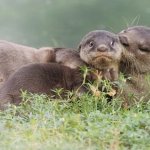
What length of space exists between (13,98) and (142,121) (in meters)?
1.68

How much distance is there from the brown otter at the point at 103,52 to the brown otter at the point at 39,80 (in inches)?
8.4

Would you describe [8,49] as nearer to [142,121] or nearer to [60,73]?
[60,73]

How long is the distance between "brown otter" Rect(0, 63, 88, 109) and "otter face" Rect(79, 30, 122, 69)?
0.68ft

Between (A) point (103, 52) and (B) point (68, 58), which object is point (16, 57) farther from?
(A) point (103, 52)

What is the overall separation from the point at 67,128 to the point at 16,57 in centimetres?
295

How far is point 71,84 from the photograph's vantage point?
8125 millimetres

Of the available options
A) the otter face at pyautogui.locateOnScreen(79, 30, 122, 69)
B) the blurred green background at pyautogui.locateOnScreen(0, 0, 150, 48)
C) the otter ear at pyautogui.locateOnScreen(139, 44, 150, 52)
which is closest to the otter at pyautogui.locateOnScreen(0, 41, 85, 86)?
the otter face at pyautogui.locateOnScreen(79, 30, 122, 69)

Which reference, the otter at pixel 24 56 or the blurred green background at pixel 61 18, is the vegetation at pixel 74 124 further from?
the blurred green background at pixel 61 18

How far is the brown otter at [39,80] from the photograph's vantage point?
25.7 ft

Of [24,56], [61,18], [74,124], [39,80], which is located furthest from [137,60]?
[61,18]

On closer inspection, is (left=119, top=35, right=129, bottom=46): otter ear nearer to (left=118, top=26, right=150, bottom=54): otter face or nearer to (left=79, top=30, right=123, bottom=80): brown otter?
(left=118, top=26, right=150, bottom=54): otter face

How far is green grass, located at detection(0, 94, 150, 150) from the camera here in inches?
235

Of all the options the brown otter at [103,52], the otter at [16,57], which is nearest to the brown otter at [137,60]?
the brown otter at [103,52]

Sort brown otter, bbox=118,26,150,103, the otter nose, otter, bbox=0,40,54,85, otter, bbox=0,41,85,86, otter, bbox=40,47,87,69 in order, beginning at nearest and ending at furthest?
the otter nose, otter, bbox=40,47,87,69, brown otter, bbox=118,26,150,103, otter, bbox=0,41,85,86, otter, bbox=0,40,54,85
